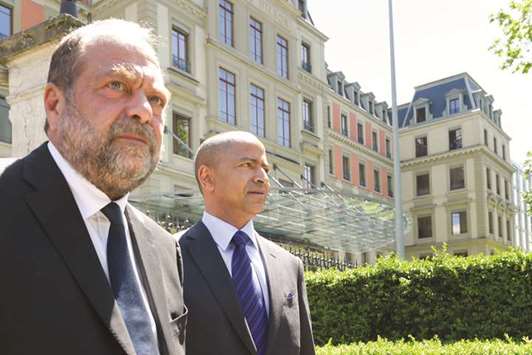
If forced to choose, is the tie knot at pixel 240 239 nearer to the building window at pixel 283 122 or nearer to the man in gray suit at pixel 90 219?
the man in gray suit at pixel 90 219

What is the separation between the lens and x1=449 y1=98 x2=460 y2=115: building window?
56.1m

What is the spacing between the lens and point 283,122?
32906mm

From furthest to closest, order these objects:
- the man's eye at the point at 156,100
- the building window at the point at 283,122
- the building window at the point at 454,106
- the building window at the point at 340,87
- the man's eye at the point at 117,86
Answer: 1. the building window at the point at 454,106
2. the building window at the point at 340,87
3. the building window at the point at 283,122
4. the man's eye at the point at 156,100
5. the man's eye at the point at 117,86

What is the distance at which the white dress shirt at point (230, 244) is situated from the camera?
2951mm

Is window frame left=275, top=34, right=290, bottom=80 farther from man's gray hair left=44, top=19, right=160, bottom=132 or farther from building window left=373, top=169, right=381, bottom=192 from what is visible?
man's gray hair left=44, top=19, right=160, bottom=132

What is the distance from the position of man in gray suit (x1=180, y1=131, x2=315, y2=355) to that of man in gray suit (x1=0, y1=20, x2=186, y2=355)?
77 cm

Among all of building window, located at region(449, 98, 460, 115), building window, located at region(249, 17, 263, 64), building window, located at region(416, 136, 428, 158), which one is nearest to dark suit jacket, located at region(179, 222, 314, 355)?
building window, located at region(249, 17, 263, 64)

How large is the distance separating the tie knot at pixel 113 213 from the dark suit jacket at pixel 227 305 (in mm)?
1022

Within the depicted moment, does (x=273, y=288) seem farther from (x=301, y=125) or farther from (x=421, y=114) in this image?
(x=421, y=114)

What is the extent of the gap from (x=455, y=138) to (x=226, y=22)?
103 ft

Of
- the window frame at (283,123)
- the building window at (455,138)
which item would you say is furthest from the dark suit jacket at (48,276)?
the building window at (455,138)

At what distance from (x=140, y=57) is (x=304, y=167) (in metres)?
33.3

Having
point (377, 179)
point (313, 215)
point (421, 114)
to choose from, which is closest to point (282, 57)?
point (313, 215)

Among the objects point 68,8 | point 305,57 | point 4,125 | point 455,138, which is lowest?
point 68,8
